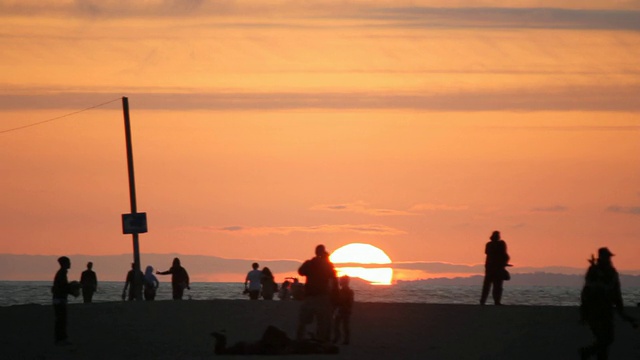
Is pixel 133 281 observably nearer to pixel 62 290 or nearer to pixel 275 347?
pixel 62 290

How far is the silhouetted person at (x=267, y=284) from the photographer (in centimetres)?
4197

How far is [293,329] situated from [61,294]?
549cm

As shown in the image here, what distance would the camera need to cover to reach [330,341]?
85.5ft

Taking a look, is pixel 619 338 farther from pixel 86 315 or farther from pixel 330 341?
pixel 86 315

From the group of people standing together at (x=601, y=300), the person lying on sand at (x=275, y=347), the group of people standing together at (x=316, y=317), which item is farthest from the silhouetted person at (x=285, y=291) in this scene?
the group of people standing together at (x=601, y=300)

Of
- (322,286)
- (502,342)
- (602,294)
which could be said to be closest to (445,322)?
(502,342)

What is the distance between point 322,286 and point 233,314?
7.85 meters

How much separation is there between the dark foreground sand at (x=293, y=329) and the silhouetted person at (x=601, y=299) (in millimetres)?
2552

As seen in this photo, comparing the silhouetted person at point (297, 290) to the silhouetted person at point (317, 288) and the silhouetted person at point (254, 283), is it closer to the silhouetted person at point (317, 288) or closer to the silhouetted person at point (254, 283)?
the silhouetted person at point (254, 283)

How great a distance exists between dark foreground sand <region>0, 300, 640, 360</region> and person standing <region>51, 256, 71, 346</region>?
425mm

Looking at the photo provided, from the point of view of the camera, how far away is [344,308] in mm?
26219

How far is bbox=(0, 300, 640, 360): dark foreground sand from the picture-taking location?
25359 millimetres

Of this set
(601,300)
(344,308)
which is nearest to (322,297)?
(344,308)

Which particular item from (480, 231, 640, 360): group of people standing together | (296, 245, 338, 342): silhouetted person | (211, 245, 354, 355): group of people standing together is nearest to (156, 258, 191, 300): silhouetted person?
(211, 245, 354, 355): group of people standing together
